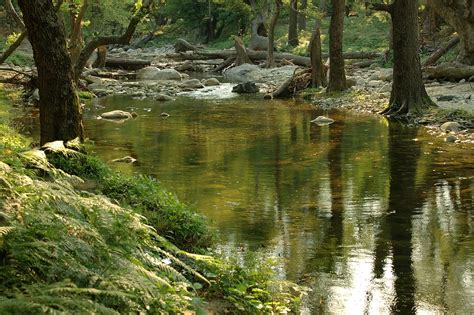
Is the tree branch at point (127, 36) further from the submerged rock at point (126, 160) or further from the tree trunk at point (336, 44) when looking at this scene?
the tree trunk at point (336, 44)

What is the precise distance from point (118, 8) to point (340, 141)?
34.2 meters

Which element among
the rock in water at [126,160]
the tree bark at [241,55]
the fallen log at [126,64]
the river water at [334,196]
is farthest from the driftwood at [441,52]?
the fallen log at [126,64]

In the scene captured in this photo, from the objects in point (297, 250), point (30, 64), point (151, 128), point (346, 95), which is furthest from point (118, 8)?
point (297, 250)

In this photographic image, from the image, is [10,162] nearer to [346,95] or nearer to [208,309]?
[208,309]

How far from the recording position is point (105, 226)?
5.08 metres

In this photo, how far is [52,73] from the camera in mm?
9656

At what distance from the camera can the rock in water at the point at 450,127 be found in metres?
16.1

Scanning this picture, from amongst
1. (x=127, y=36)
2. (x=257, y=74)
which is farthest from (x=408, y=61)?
(x=257, y=74)

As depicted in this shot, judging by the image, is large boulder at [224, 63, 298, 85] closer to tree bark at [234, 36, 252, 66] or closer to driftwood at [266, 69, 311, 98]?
tree bark at [234, 36, 252, 66]

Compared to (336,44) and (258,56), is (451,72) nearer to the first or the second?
(336,44)

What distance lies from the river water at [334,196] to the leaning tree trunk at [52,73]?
1999 millimetres

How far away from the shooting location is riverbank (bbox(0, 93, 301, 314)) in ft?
12.6

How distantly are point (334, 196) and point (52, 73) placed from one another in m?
4.22

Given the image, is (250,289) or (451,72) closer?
(250,289)
